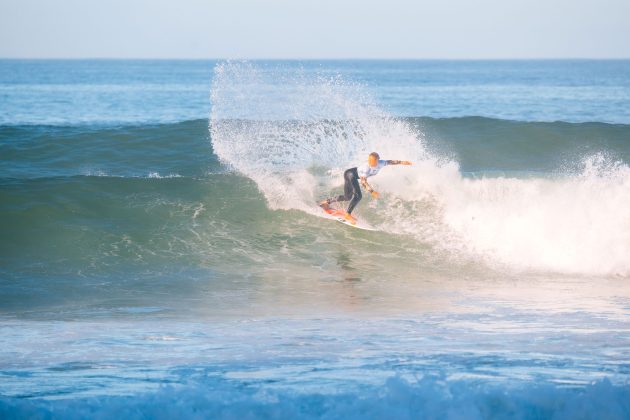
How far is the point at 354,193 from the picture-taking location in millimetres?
14078

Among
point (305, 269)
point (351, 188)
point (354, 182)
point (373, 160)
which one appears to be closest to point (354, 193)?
point (351, 188)

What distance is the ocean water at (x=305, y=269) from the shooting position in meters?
6.21

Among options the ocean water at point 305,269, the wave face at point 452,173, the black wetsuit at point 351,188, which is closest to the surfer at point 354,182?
the black wetsuit at point 351,188

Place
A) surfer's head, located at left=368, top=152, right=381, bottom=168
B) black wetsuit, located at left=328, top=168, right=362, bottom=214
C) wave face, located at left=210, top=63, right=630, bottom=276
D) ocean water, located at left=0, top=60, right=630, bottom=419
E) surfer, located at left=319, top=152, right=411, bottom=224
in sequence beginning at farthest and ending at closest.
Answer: black wetsuit, located at left=328, top=168, right=362, bottom=214 → surfer, located at left=319, top=152, right=411, bottom=224 → surfer's head, located at left=368, top=152, right=381, bottom=168 → wave face, located at left=210, top=63, right=630, bottom=276 → ocean water, located at left=0, top=60, right=630, bottom=419

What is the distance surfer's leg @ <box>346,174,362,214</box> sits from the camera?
14016mm

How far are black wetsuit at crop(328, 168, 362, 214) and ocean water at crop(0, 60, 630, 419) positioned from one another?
23.4 inches

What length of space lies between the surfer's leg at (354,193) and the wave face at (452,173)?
2.57 ft

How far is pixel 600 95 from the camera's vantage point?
46969 mm

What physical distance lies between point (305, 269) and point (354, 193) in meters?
2.25

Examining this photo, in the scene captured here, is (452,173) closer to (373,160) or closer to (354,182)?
(354,182)

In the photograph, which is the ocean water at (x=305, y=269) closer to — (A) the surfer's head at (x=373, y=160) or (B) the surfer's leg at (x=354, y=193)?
(B) the surfer's leg at (x=354, y=193)

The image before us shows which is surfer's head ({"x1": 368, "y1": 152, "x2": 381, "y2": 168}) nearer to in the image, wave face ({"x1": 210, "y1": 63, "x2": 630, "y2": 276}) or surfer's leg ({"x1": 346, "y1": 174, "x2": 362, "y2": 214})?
surfer's leg ({"x1": 346, "y1": 174, "x2": 362, "y2": 214})

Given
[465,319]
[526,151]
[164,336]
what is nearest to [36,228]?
[164,336]

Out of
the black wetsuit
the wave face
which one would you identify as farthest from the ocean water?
the black wetsuit
